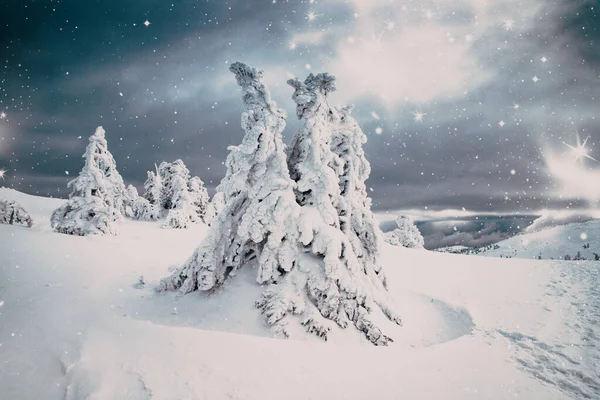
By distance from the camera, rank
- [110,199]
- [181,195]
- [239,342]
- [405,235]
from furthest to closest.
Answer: [405,235]
[181,195]
[110,199]
[239,342]

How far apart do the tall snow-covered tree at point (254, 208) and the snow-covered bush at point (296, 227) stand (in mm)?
36

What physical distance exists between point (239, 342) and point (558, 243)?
12631 centimetres

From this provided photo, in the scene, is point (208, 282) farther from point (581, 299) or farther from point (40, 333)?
point (581, 299)

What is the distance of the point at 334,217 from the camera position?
1043 cm

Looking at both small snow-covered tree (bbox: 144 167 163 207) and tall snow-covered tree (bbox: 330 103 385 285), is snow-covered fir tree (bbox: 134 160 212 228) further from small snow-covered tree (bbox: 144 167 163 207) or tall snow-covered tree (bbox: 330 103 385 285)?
tall snow-covered tree (bbox: 330 103 385 285)

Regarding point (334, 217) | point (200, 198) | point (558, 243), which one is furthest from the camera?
point (558, 243)

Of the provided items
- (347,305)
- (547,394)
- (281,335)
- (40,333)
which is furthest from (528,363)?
(40,333)

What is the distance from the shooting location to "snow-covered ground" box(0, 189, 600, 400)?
5520 millimetres

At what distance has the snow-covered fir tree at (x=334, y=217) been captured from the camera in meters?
9.41

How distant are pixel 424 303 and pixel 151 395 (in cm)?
1347

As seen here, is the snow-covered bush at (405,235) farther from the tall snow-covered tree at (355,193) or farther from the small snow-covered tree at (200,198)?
the tall snow-covered tree at (355,193)

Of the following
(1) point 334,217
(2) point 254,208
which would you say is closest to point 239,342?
(2) point 254,208

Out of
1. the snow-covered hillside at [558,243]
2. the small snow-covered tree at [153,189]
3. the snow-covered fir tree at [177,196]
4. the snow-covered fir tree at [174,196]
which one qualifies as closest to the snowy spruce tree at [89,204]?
the snow-covered fir tree at [177,196]

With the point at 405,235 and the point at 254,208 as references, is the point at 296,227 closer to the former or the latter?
the point at 254,208
